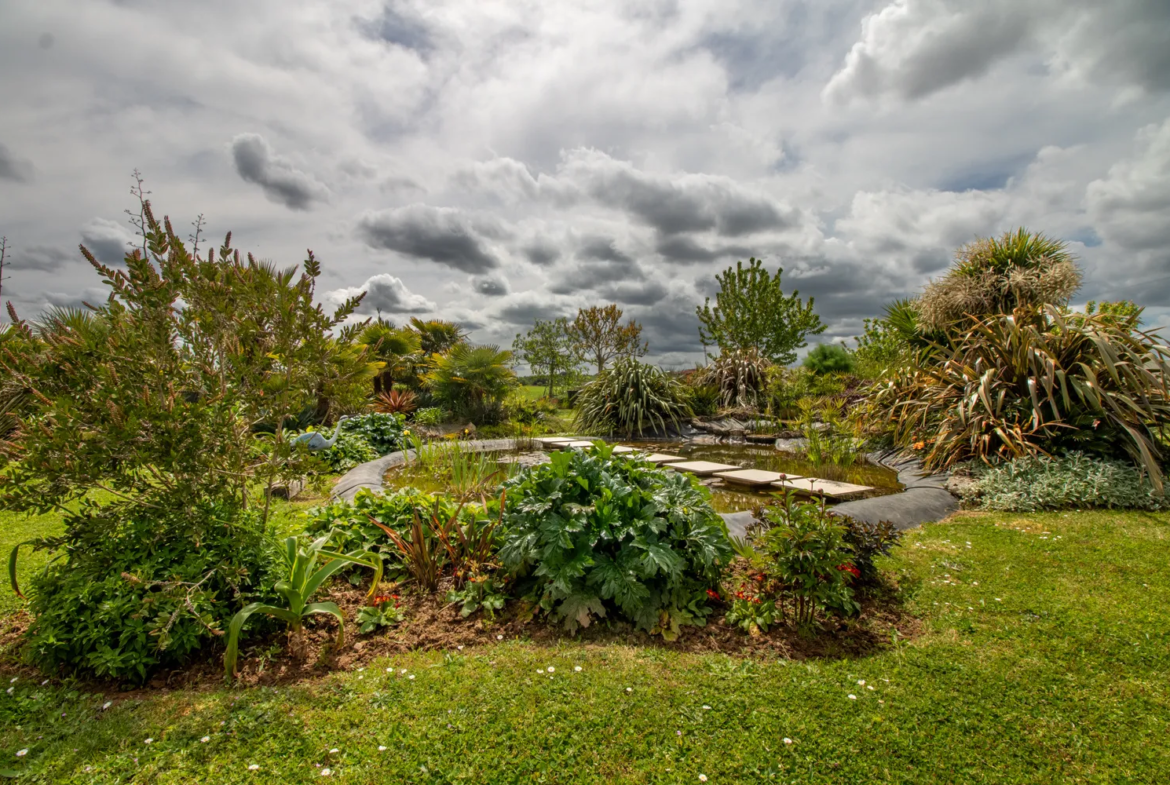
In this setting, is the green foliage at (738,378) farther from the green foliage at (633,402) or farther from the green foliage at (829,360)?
the green foliage at (829,360)

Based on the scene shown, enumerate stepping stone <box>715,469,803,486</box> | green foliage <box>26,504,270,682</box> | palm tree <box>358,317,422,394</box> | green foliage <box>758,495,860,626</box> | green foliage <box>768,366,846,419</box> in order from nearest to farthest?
green foliage <box>26,504,270,682</box> < green foliage <box>758,495,860,626</box> < stepping stone <box>715,469,803,486</box> < green foliage <box>768,366,846,419</box> < palm tree <box>358,317,422,394</box>

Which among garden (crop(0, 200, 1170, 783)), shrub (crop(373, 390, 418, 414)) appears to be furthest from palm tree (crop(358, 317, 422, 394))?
garden (crop(0, 200, 1170, 783))

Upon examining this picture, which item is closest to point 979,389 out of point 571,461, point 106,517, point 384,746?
point 571,461

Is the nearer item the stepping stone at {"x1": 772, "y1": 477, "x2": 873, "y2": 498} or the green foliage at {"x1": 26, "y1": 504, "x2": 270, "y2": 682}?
the green foliage at {"x1": 26, "y1": 504, "x2": 270, "y2": 682}

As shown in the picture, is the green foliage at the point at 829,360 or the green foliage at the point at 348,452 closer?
the green foliage at the point at 348,452

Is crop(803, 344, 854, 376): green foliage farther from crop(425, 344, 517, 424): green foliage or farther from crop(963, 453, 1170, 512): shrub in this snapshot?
crop(963, 453, 1170, 512): shrub

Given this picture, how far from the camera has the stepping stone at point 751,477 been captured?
20.1 feet

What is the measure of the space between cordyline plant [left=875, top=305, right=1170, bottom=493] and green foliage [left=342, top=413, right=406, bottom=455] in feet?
26.2

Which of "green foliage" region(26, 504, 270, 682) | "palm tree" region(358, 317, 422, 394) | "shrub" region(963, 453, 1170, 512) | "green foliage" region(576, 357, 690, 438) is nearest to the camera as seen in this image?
"green foliage" region(26, 504, 270, 682)

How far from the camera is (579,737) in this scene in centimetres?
189

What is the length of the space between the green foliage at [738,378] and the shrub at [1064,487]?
7.11 meters

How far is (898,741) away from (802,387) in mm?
11213

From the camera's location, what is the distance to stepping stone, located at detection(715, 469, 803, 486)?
6.12 m

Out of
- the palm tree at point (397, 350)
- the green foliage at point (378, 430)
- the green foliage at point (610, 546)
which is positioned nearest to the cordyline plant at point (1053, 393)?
the green foliage at point (610, 546)
